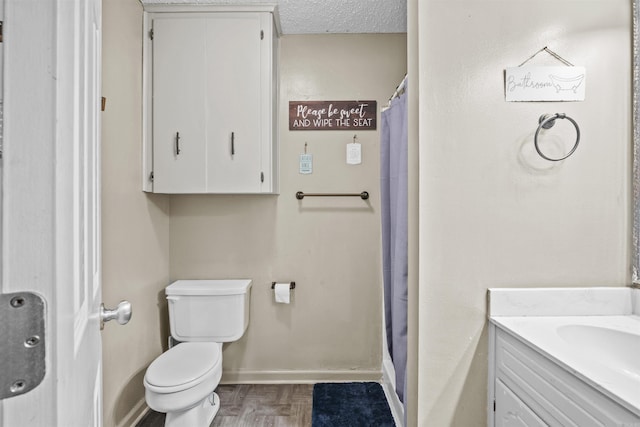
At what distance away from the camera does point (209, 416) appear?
185cm

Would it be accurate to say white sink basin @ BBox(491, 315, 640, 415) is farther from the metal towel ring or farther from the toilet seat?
the toilet seat

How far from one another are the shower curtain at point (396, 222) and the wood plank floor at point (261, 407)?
67 centimetres

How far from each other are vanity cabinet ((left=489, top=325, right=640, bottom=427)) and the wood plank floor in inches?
45.2

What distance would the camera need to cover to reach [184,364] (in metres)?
1.75

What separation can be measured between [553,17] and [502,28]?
204mm

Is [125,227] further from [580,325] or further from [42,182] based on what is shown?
[580,325]

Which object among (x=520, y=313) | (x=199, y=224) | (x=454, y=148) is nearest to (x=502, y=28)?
(x=454, y=148)

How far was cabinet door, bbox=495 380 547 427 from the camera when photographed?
106cm

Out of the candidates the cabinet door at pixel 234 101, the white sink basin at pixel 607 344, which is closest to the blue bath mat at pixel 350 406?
the white sink basin at pixel 607 344

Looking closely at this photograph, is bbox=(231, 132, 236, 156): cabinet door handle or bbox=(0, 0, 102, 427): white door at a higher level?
bbox=(231, 132, 236, 156): cabinet door handle

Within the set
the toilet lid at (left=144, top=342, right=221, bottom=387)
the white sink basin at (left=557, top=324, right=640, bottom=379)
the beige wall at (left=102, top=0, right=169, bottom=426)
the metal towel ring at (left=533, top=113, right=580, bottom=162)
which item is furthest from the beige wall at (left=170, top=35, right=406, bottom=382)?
the white sink basin at (left=557, top=324, right=640, bottom=379)

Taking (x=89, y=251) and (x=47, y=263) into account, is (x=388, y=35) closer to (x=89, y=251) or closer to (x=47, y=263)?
(x=89, y=251)

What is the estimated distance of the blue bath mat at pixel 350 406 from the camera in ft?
6.25

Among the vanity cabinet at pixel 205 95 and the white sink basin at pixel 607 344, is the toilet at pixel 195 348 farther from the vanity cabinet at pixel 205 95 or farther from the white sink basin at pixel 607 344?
the white sink basin at pixel 607 344
